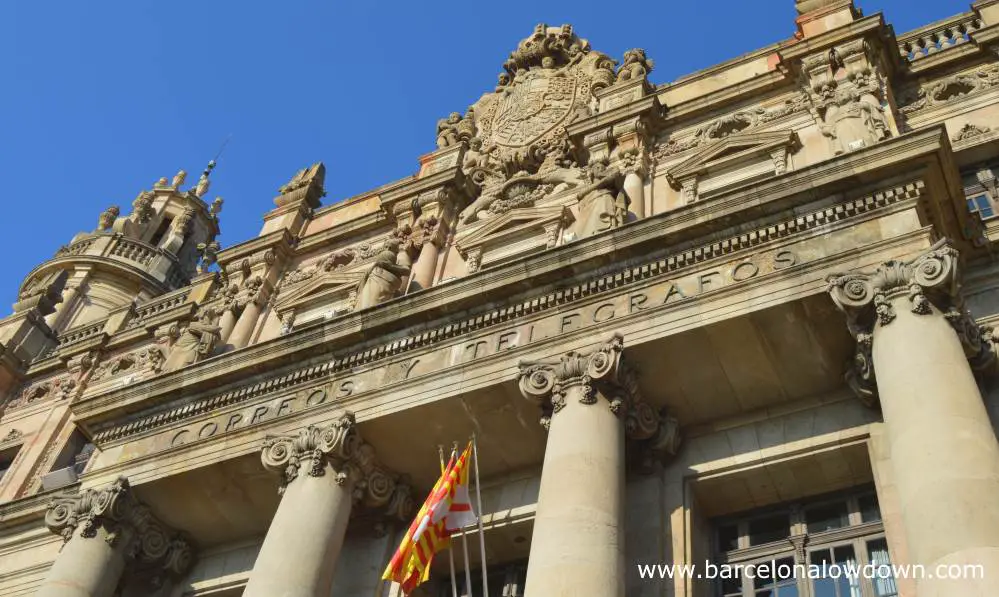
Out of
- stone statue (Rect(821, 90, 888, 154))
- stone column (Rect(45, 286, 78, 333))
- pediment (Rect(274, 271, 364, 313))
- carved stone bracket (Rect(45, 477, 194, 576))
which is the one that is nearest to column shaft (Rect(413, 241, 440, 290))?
pediment (Rect(274, 271, 364, 313))

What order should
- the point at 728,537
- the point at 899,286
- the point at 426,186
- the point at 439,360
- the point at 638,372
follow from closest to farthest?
the point at 899,286 < the point at 728,537 < the point at 638,372 < the point at 439,360 < the point at 426,186

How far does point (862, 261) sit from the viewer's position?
1285 centimetres

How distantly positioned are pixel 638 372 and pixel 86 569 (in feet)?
29.4

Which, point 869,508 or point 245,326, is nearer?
point 869,508

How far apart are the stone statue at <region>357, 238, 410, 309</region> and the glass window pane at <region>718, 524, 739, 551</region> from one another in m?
7.29

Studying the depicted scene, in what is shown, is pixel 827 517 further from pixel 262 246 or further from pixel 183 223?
pixel 183 223

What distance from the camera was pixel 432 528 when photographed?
1310 cm

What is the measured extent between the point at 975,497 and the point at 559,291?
6861 mm

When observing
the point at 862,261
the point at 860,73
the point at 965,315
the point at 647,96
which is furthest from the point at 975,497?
the point at 647,96

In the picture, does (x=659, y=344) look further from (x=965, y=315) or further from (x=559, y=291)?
(x=965, y=315)

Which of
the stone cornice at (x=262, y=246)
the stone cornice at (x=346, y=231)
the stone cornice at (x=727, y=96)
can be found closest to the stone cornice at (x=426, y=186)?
the stone cornice at (x=346, y=231)

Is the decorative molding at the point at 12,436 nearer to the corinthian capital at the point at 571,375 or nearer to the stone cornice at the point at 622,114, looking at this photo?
the stone cornice at the point at 622,114

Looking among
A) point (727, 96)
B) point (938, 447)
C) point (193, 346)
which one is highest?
point (727, 96)

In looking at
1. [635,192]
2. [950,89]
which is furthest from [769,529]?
[950,89]
